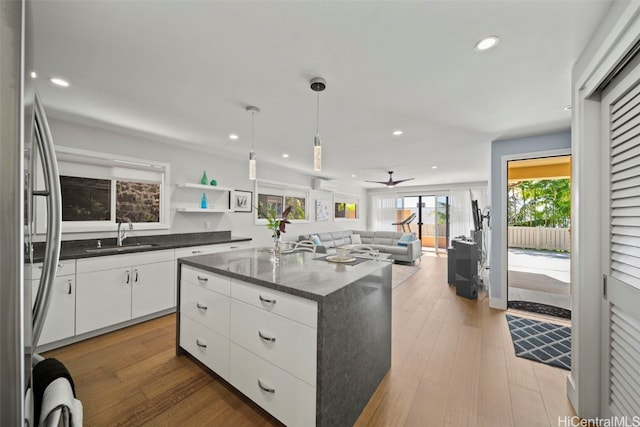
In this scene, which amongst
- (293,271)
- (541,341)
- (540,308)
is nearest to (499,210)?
(540,308)

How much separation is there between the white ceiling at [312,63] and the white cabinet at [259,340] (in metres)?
1.58

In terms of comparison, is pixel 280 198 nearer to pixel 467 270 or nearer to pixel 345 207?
pixel 345 207

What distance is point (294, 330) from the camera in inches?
58.2

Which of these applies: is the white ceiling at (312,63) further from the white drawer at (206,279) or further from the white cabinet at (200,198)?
the white drawer at (206,279)

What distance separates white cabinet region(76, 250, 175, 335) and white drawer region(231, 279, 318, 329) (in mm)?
1869

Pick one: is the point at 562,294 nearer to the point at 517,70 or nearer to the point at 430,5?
the point at 517,70

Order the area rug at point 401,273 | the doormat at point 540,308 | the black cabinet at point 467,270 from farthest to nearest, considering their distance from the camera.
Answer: the area rug at point 401,273, the black cabinet at point 467,270, the doormat at point 540,308

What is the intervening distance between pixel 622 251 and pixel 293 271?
6.42ft

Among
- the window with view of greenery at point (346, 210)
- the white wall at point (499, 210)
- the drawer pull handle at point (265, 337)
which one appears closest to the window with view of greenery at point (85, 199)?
the drawer pull handle at point (265, 337)

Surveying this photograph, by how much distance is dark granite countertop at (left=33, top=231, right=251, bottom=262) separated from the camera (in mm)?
2602

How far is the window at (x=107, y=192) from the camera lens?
2934 millimetres

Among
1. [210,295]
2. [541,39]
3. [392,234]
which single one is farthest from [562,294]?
[210,295]

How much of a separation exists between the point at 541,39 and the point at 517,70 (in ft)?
1.10

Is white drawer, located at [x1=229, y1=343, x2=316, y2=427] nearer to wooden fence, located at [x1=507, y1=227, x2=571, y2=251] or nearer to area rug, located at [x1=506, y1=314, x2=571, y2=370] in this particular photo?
area rug, located at [x1=506, y1=314, x2=571, y2=370]
